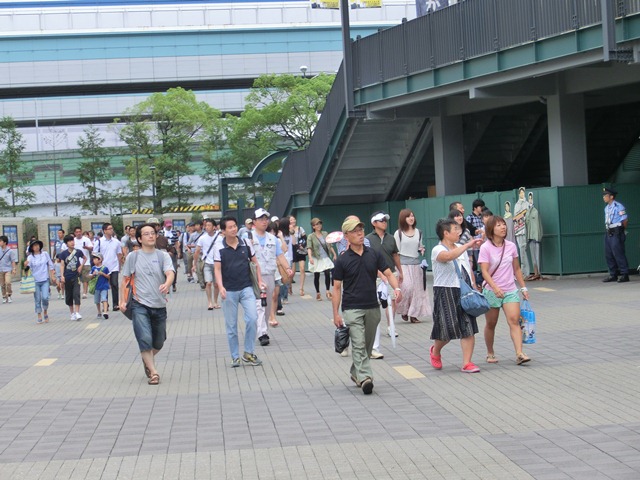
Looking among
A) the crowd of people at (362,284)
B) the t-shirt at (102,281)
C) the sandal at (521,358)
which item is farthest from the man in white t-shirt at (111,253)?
the sandal at (521,358)

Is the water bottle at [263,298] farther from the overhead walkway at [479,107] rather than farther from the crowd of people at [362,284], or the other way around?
the overhead walkway at [479,107]

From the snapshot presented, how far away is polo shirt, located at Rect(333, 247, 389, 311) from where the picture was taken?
35.0 feet

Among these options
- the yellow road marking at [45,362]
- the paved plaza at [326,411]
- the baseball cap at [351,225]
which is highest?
the baseball cap at [351,225]

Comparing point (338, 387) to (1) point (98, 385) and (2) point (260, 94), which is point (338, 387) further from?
(2) point (260, 94)

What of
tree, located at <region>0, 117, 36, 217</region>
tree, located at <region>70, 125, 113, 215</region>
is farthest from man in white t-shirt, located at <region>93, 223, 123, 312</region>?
tree, located at <region>70, 125, 113, 215</region>

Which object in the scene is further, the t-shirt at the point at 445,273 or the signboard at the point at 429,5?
the signboard at the point at 429,5

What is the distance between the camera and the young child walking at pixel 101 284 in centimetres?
2128

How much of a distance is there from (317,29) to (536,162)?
5587 cm

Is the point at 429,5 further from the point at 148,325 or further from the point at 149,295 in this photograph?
the point at 148,325

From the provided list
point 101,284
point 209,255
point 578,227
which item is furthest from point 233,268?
point 578,227

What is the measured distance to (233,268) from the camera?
511 inches

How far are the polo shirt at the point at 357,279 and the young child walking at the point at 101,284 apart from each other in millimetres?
11361

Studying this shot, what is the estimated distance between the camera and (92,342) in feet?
55.2

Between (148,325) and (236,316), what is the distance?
49.9 inches
